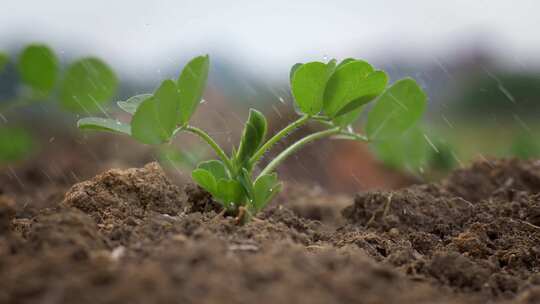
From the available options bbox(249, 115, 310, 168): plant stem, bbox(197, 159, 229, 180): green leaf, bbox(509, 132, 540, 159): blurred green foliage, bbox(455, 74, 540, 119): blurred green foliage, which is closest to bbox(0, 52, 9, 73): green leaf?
bbox(197, 159, 229, 180): green leaf

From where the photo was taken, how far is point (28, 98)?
2920mm

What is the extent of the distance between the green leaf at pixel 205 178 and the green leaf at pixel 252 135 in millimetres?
102

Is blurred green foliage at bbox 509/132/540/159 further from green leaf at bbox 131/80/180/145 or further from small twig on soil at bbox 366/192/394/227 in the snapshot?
green leaf at bbox 131/80/180/145

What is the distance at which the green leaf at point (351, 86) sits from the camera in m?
1.71

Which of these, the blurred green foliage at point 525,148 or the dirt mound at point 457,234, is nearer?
the dirt mound at point 457,234

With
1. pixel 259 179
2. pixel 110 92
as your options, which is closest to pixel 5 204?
pixel 259 179

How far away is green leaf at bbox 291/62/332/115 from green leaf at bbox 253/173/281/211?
0.20 metres

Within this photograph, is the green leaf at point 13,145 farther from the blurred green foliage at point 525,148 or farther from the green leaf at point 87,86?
the blurred green foliage at point 525,148

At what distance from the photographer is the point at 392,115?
6.72ft

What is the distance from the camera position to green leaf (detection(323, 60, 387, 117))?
1713 mm

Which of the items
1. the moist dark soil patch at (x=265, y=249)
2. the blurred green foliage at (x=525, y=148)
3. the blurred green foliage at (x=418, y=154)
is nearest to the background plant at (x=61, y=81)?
the moist dark soil patch at (x=265, y=249)

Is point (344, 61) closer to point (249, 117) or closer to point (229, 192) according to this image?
point (249, 117)

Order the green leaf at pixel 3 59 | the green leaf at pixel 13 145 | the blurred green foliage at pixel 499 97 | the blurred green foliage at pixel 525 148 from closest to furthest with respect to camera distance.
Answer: the green leaf at pixel 3 59, the blurred green foliage at pixel 525 148, the green leaf at pixel 13 145, the blurred green foliage at pixel 499 97

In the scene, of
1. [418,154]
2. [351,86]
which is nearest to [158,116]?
[351,86]
